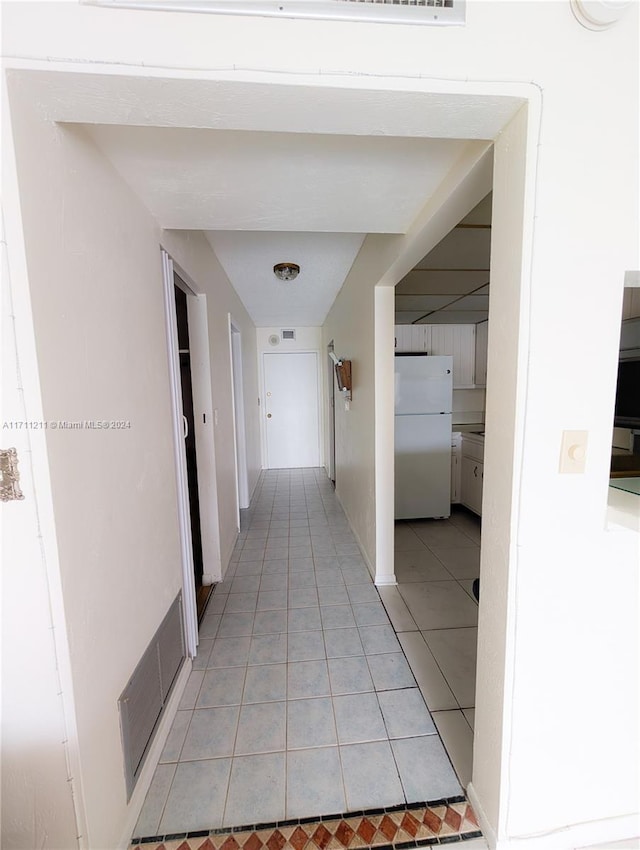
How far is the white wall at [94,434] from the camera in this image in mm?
755

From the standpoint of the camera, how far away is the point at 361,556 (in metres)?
2.67

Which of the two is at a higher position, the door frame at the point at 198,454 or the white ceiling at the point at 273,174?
the white ceiling at the point at 273,174

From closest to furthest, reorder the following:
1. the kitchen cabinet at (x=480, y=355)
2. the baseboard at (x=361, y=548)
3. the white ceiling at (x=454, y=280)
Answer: the white ceiling at (x=454, y=280)
the baseboard at (x=361, y=548)
the kitchen cabinet at (x=480, y=355)

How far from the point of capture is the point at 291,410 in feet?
17.4

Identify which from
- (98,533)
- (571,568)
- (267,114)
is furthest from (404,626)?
(267,114)

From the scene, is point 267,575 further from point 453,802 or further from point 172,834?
point 453,802

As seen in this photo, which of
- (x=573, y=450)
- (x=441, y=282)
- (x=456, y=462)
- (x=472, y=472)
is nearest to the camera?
(x=573, y=450)

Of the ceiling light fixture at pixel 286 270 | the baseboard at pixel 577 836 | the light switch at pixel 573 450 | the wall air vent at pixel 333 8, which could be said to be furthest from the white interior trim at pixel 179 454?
the light switch at pixel 573 450

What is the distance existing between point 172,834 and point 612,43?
2.43 m

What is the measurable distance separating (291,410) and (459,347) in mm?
2627

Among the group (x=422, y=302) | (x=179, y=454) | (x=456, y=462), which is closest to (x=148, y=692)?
(x=179, y=454)

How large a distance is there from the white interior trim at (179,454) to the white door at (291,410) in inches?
141

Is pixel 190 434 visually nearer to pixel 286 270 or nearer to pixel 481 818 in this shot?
pixel 286 270

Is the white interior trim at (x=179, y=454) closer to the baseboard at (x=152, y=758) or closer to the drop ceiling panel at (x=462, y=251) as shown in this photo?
the baseboard at (x=152, y=758)
